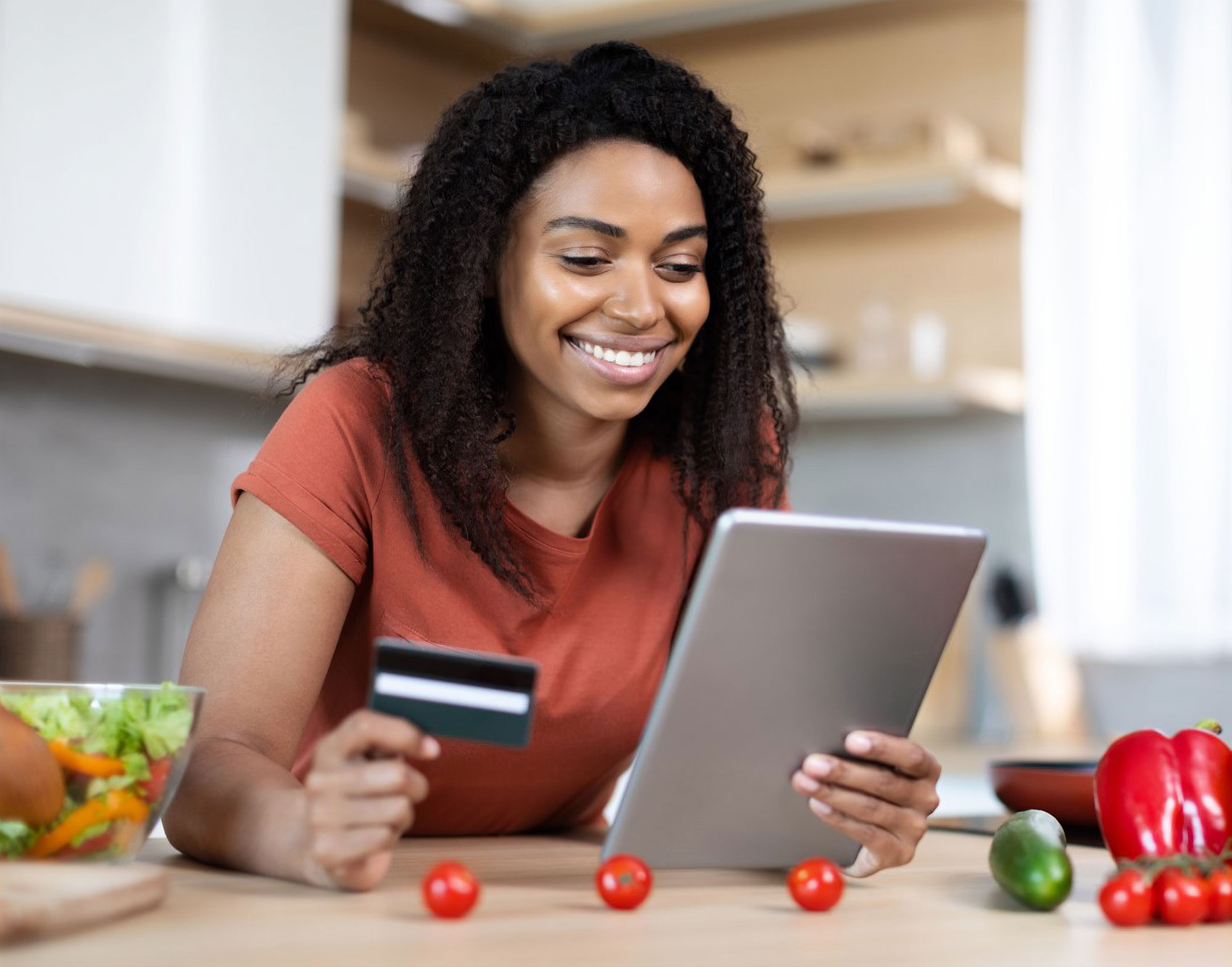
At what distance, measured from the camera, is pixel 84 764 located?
37.2 inches

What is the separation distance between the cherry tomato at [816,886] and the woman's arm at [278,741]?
0.79 ft

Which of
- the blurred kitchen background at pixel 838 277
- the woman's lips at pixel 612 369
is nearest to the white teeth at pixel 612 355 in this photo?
the woman's lips at pixel 612 369

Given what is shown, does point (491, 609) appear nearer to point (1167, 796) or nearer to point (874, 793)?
point (874, 793)

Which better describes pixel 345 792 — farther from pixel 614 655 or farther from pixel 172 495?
pixel 172 495

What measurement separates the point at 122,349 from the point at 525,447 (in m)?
1.34

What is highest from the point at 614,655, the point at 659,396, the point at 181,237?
the point at 181,237

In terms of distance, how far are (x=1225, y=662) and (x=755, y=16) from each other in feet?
5.61

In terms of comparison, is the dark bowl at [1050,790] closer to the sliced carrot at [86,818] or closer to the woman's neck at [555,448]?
the woman's neck at [555,448]

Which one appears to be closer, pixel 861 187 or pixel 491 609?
pixel 491 609

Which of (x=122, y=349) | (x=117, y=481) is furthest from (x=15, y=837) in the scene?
(x=117, y=481)

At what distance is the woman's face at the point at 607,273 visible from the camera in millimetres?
1441

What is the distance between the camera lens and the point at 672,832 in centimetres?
110

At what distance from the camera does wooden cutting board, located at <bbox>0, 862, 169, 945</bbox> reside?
0.79 meters

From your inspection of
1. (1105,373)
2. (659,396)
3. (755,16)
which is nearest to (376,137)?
(755,16)
